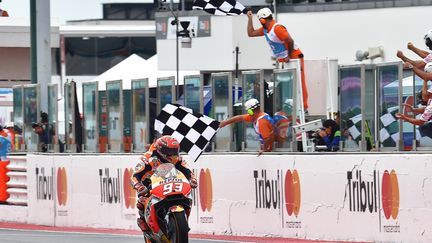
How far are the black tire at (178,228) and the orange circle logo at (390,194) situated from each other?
11.8 ft

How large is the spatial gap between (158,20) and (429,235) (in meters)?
22.6

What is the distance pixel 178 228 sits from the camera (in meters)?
14.2

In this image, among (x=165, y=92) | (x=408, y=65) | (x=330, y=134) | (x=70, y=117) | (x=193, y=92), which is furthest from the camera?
(x=70, y=117)

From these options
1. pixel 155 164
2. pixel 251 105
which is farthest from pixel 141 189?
pixel 251 105

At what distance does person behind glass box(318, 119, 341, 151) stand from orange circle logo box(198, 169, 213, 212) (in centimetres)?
232

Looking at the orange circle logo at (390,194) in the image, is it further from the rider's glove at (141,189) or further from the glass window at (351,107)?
the rider's glove at (141,189)

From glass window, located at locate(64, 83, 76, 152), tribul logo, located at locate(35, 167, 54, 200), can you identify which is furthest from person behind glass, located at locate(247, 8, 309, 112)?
tribul logo, located at locate(35, 167, 54, 200)

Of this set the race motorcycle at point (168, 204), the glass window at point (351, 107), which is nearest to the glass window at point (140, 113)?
the glass window at point (351, 107)

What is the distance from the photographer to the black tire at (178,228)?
14.1m

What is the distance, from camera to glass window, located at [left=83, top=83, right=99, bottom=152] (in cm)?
2341

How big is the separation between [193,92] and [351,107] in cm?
362

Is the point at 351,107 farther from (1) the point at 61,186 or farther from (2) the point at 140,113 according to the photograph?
(1) the point at 61,186

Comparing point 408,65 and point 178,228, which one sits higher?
point 408,65

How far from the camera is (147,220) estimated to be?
14984 mm
